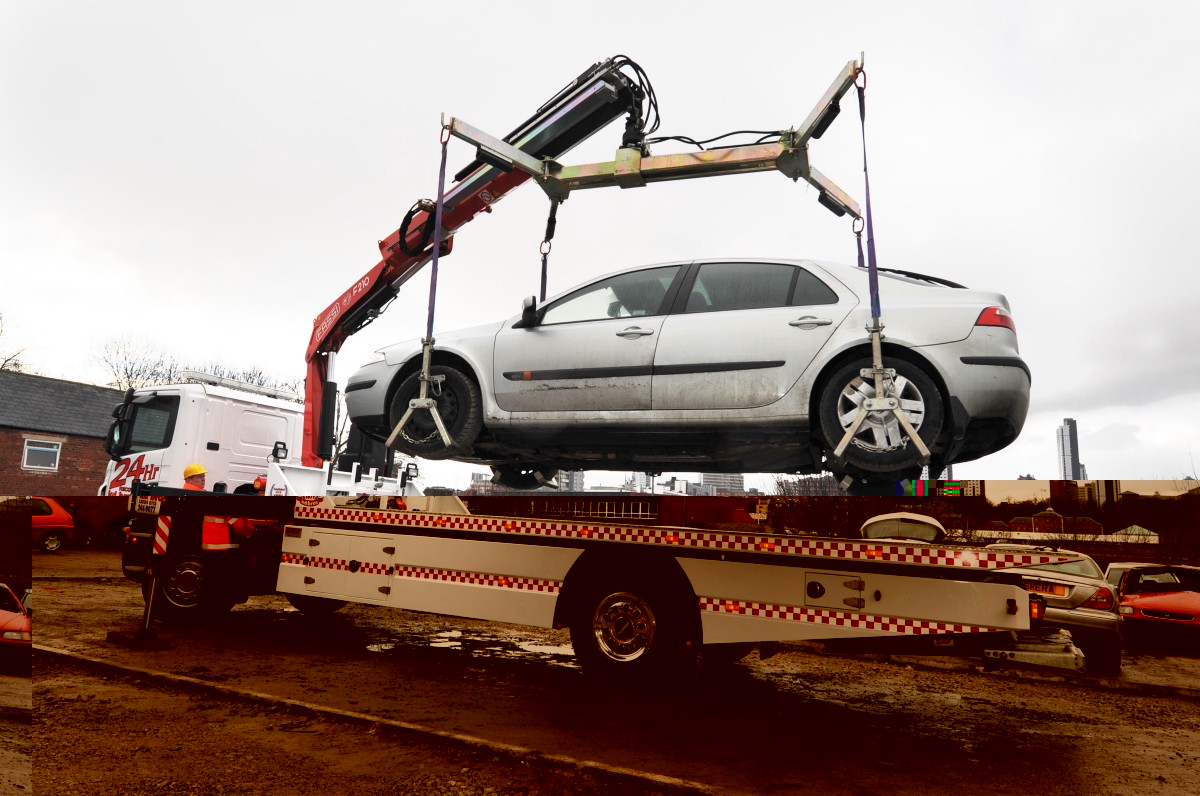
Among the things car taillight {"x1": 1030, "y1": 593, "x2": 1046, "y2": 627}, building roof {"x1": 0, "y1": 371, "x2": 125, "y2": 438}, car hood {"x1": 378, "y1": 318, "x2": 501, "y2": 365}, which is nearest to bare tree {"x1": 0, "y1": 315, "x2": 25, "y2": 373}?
building roof {"x1": 0, "y1": 371, "x2": 125, "y2": 438}

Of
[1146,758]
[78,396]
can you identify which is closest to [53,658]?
[78,396]

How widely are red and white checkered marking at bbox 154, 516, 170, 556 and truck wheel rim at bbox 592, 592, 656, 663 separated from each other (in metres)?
2.65

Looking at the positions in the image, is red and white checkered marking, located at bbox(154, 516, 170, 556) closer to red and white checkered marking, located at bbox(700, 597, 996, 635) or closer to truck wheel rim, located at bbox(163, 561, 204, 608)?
truck wheel rim, located at bbox(163, 561, 204, 608)

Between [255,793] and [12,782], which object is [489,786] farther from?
[12,782]

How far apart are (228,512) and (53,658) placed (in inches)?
57.1

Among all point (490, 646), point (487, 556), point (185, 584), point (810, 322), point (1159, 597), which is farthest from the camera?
point (490, 646)

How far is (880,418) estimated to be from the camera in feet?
5.59

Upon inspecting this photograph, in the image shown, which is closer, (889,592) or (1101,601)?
(1101,601)

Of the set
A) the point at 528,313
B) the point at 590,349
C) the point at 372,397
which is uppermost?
the point at 528,313

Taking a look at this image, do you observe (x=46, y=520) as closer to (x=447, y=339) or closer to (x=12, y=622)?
(x=12, y=622)

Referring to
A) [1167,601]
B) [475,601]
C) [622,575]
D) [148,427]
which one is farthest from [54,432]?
[1167,601]

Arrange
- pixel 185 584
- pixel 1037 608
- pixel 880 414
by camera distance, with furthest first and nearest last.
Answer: pixel 185 584
pixel 1037 608
pixel 880 414

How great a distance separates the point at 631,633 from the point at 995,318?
2.62 meters

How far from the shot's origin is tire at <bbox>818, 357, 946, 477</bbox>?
1.67 metres
